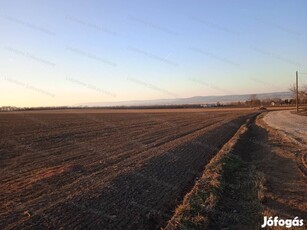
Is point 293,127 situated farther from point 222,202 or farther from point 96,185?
point 96,185

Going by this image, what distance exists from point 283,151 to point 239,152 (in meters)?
2.09

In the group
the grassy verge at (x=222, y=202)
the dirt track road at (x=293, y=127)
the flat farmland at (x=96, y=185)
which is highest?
the dirt track road at (x=293, y=127)

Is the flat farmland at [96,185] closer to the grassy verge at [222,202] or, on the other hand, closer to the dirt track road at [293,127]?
the grassy verge at [222,202]

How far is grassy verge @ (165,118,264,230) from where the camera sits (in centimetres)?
838

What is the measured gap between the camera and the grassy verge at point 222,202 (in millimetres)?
8383

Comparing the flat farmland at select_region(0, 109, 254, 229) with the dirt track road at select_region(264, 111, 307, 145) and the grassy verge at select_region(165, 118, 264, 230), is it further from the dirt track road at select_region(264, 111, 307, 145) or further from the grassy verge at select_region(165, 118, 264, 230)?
the dirt track road at select_region(264, 111, 307, 145)

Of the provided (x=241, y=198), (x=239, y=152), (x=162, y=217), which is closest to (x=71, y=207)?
(x=162, y=217)

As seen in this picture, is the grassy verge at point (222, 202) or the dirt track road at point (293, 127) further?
the dirt track road at point (293, 127)

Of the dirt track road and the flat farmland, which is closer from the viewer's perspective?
the flat farmland

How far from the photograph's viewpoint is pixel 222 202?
10172 mm

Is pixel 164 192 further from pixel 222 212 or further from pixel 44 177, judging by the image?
pixel 44 177

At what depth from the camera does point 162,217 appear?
8.80 meters

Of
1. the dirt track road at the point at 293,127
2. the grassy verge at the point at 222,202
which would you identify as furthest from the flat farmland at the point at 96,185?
the dirt track road at the point at 293,127

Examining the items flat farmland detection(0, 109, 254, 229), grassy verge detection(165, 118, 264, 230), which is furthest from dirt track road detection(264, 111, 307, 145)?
grassy verge detection(165, 118, 264, 230)
